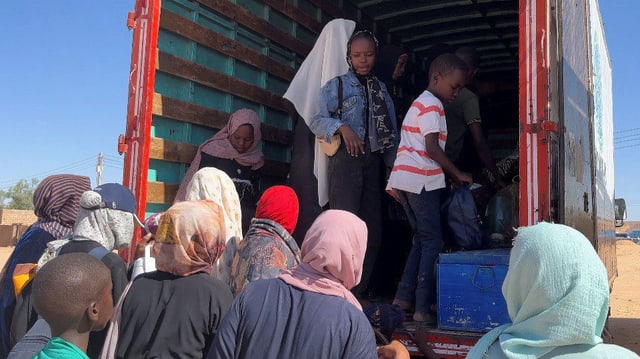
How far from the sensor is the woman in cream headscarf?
4.22 metres

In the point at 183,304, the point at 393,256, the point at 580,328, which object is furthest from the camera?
the point at 393,256

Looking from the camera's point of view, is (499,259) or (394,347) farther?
(499,259)

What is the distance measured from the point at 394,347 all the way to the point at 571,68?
8.35 feet

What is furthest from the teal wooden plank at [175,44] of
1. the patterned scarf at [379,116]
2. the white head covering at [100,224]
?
the white head covering at [100,224]

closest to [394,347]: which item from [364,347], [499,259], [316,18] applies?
[364,347]

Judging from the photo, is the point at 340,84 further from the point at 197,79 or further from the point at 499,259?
the point at 499,259

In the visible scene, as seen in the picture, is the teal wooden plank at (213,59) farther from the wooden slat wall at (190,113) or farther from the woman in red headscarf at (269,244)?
the woman in red headscarf at (269,244)

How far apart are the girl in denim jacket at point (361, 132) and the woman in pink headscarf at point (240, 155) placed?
0.61 m

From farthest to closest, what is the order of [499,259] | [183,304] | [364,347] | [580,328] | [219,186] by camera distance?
[219,186] < [499,259] < [183,304] < [364,347] < [580,328]

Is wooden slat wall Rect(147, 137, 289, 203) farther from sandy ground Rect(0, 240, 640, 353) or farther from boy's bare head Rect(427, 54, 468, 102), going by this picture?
sandy ground Rect(0, 240, 640, 353)

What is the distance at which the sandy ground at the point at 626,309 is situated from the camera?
23.9 ft

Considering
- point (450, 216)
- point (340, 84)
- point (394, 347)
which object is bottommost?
point (394, 347)

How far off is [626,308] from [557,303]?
37.7ft

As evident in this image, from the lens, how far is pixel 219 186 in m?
3.07
